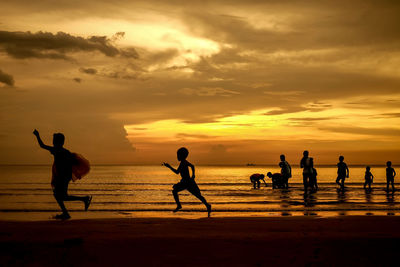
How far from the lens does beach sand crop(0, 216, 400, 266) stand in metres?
5.80

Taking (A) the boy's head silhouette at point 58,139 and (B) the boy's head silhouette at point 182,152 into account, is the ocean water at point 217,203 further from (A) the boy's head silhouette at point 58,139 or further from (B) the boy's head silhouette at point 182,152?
(A) the boy's head silhouette at point 58,139

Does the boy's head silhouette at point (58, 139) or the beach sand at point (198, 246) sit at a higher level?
the boy's head silhouette at point (58, 139)

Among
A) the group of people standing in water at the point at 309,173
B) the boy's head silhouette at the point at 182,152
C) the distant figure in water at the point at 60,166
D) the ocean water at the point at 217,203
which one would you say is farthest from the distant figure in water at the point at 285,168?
the distant figure in water at the point at 60,166

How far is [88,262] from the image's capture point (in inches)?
227

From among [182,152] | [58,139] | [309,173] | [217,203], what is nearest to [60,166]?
[58,139]

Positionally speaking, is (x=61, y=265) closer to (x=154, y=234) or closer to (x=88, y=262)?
(x=88, y=262)

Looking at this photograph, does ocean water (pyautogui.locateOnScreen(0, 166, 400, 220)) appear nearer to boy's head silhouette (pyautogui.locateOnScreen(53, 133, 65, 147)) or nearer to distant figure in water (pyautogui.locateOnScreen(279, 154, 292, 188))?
distant figure in water (pyautogui.locateOnScreen(279, 154, 292, 188))

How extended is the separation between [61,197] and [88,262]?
4648 mm

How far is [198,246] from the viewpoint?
6.59 metres

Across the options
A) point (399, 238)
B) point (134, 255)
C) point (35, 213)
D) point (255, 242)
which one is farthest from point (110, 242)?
point (35, 213)

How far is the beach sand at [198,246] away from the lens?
5.80 metres

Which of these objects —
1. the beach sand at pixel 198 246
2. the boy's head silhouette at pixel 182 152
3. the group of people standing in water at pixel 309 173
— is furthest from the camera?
the group of people standing in water at pixel 309 173

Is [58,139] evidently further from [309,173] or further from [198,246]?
[309,173]

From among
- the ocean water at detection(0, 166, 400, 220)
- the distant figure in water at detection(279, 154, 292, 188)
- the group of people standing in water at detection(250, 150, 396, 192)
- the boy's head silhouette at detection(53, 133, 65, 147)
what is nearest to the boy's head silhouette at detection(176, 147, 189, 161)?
the ocean water at detection(0, 166, 400, 220)
